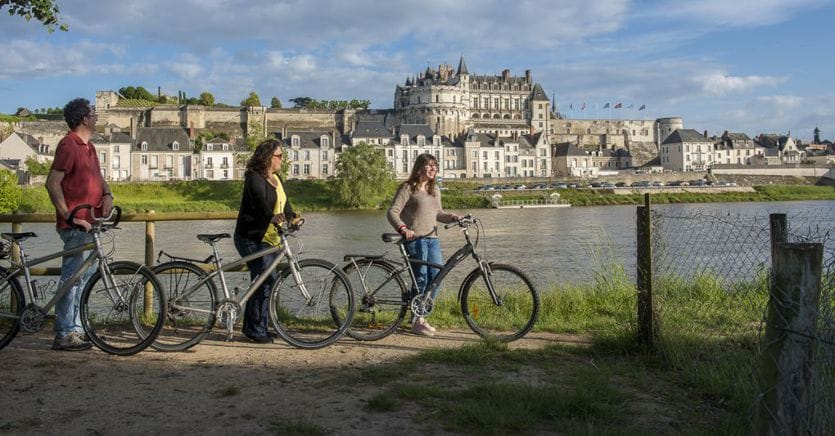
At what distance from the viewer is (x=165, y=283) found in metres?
5.60

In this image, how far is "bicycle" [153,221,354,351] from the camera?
17.9 ft

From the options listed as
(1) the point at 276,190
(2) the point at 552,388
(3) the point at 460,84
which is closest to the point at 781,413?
(2) the point at 552,388

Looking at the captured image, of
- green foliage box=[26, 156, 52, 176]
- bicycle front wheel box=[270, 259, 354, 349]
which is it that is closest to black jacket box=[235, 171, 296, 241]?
bicycle front wheel box=[270, 259, 354, 349]

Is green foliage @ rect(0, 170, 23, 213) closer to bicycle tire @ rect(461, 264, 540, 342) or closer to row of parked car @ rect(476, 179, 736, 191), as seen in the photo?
bicycle tire @ rect(461, 264, 540, 342)

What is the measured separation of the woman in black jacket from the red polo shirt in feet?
3.71

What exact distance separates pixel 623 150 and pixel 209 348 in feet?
373

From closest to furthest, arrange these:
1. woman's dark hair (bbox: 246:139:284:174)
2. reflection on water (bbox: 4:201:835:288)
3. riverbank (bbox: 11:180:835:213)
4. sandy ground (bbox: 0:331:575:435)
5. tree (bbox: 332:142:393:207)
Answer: sandy ground (bbox: 0:331:575:435)
woman's dark hair (bbox: 246:139:284:174)
reflection on water (bbox: 4:201:835:288)
riverbank (bbox: 11:180:835:213)
tree (bbox: 332:142:393:207)

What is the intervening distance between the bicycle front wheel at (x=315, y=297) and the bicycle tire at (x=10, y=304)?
1804 millimetres

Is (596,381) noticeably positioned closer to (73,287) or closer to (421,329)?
(421,329)

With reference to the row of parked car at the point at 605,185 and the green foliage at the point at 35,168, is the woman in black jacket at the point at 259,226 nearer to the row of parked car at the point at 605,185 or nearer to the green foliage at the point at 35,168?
the green foliage at the point at 35,168

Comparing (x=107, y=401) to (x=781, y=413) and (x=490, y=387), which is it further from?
(x=781, y=413)

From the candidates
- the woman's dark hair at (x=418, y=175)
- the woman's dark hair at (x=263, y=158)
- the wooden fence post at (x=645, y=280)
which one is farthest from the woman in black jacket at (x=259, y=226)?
the wooden fence post at (x=645, y=280)

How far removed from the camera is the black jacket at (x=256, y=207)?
5.61m

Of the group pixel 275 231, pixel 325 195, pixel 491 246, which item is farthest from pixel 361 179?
pixel 275 231
